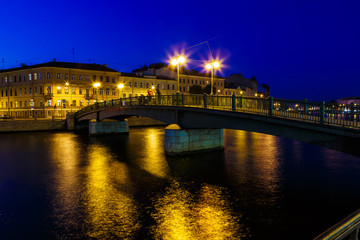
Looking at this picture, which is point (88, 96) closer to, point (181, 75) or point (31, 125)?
point (31, 125)

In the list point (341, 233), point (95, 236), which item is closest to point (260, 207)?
point (95, 236)

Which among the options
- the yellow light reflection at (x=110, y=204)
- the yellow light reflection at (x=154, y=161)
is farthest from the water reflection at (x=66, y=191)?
the yellow light reflection at (x=154, y=161)

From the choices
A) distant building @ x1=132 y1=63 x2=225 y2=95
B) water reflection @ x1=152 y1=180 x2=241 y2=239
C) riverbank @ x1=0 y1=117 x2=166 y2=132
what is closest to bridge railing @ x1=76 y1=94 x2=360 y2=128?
water reflection @ x1=152 y1=180 x2=241 y2=239

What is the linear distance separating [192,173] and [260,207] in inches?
255

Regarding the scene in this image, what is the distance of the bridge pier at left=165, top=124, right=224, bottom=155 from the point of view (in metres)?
22.2

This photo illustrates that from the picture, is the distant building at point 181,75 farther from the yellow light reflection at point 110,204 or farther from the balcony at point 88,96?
the yellow light reflection at point 110,204

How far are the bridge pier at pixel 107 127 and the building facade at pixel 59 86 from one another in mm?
21765

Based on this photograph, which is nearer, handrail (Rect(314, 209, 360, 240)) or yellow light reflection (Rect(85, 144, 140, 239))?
handrail (Rect(314, 209, 360, 240))

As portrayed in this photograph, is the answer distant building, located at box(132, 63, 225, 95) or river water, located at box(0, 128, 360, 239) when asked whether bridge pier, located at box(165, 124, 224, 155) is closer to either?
river water, located at box(0, 128, 360, 239)

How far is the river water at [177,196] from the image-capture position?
31.7 feet

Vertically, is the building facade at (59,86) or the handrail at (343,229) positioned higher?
the building facade at (59,86)

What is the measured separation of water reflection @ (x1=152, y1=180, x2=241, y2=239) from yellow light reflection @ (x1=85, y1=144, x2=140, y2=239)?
103cm

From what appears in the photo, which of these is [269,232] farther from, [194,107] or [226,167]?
[194,107]

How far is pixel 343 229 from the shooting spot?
269 centimetres
